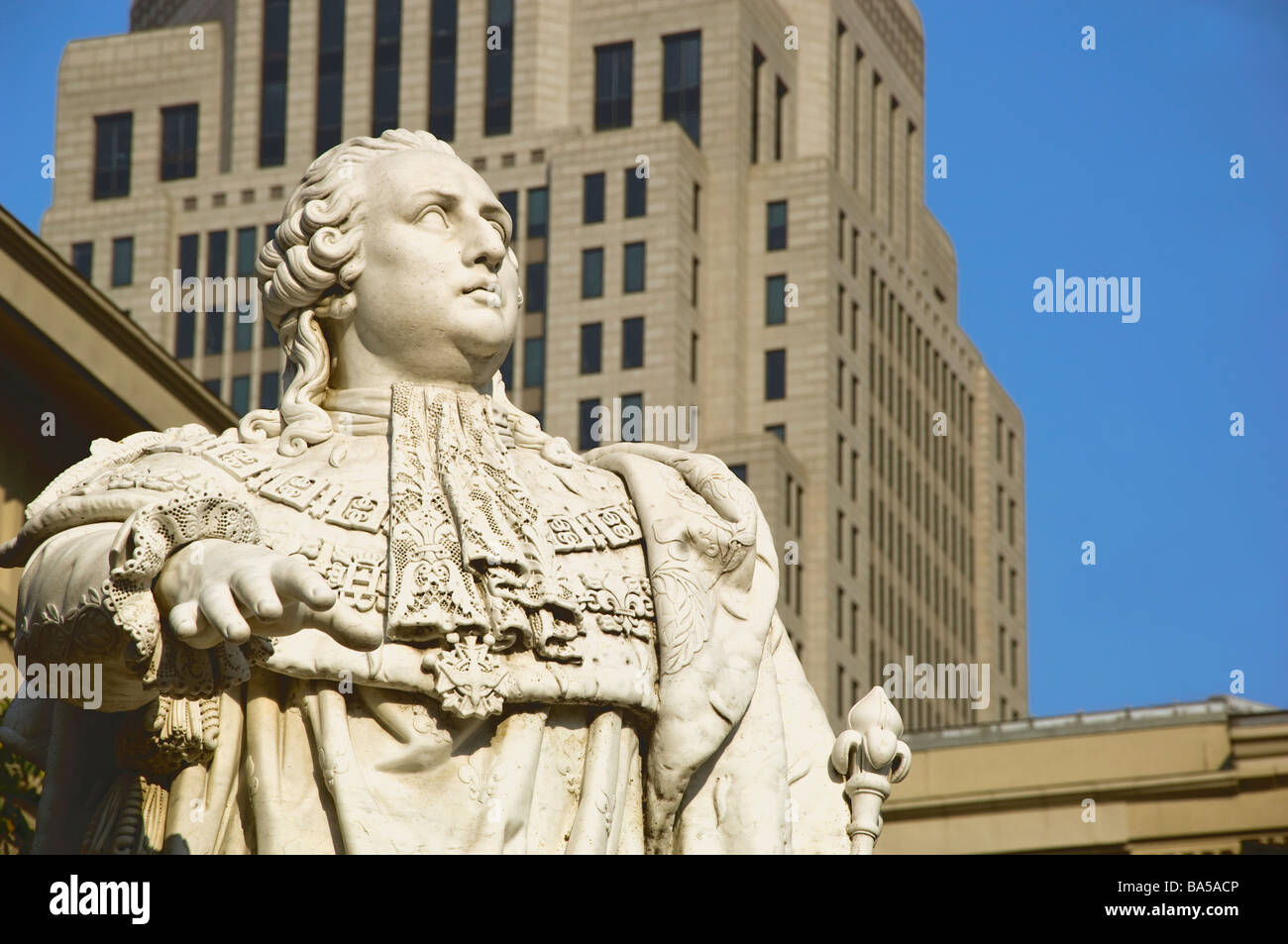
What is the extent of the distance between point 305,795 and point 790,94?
323 feet

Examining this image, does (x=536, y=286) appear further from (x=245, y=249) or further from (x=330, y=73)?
(x=330, y=73)

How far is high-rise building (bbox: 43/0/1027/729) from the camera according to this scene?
3777 inches

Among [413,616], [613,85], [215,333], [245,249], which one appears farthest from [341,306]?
[215,333]

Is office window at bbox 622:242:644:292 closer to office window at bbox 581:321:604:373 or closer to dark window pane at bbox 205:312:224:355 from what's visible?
office window at bbox 581:321:604:373

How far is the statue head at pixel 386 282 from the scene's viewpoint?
9172mm

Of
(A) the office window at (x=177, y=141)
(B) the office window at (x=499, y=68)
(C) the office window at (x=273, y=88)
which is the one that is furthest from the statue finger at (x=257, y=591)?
(A) the office window at (x=177, y=141)

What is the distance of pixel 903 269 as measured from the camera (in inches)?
4402

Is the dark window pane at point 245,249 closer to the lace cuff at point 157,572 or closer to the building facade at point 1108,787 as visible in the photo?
the building facade at point 1108,787

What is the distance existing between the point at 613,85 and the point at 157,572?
304ft

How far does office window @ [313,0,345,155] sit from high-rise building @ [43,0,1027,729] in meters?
0.10

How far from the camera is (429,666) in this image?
8.55 meters

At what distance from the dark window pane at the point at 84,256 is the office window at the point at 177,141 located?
14.9 ft

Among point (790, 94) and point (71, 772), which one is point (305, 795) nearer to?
point (71, 772)

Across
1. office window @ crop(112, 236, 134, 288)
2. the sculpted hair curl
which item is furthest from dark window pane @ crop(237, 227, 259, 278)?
the sculpted hair curl
